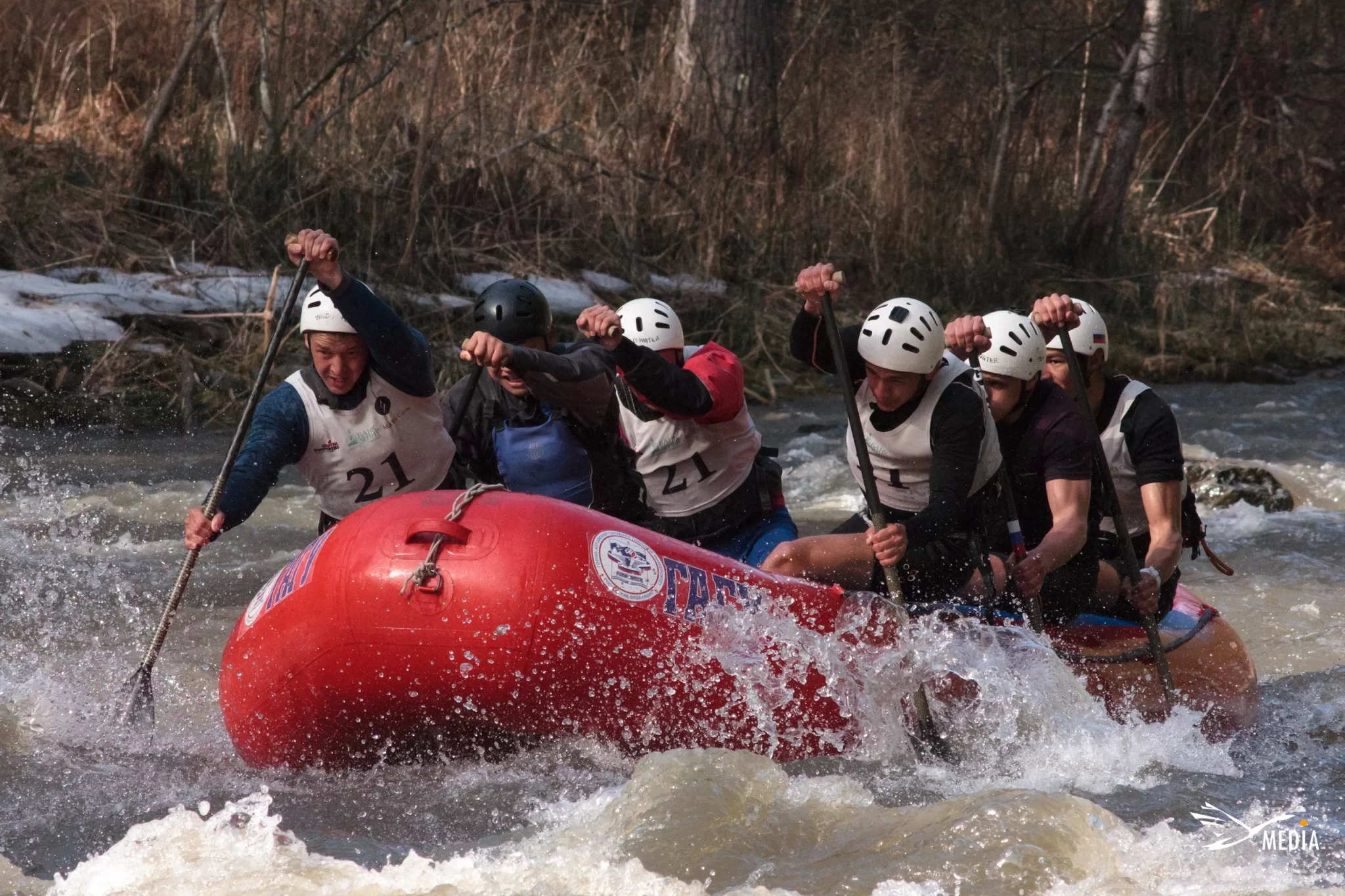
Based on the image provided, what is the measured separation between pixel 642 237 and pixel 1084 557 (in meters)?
6.99

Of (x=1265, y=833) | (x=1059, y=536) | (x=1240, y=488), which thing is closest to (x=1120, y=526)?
(x=1059, y=536)

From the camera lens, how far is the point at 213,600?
6.55 meters

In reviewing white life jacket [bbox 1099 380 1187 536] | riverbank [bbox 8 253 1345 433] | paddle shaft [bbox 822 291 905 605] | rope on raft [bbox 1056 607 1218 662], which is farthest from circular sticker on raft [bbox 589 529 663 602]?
riverbank [bbox 8 253 1345 433]

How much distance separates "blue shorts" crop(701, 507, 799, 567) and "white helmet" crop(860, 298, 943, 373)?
895 millimetres

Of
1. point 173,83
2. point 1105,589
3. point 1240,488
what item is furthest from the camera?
point 173,83

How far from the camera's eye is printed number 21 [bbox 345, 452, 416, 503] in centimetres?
477

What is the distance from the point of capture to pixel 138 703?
4535 mm

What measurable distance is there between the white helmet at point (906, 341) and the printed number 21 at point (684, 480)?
82cm

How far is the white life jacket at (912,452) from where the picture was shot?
187 inches

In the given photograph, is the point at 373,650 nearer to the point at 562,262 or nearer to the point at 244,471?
the point at 244,471

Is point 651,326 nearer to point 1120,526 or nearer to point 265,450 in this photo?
point 265,450

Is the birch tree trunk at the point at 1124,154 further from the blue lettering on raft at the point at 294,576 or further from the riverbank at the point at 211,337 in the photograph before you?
the blue lettering on raft at the point at 294,576

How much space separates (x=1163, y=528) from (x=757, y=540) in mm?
1407

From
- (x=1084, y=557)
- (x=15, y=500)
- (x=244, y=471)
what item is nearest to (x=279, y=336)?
(x=244, y=471)
